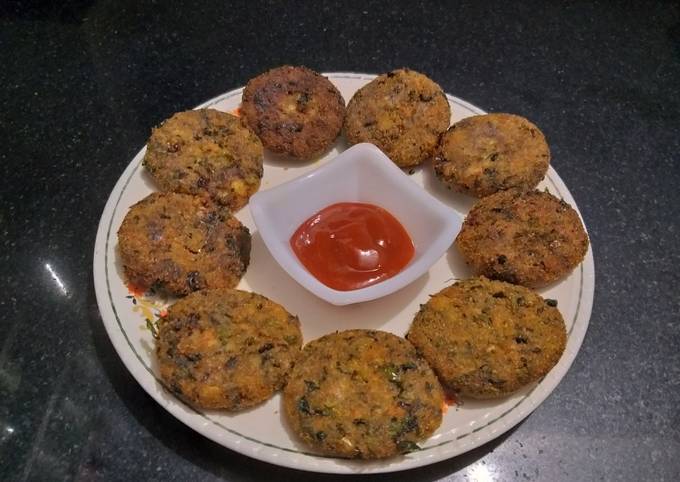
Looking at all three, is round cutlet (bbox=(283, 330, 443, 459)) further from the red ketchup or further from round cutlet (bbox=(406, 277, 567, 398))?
the red ketchup

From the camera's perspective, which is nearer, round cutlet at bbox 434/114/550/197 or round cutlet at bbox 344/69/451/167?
round cutlet at bbox 434/114/550/197

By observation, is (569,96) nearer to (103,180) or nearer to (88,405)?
(103,180)

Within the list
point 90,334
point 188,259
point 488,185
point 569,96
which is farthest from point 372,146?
point 569,96

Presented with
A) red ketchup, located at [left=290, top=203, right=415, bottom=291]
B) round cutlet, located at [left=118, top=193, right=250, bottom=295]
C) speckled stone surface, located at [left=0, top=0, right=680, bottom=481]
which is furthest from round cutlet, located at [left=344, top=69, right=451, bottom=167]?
speckled stone surface, located at [left=0, top=0, right=680, bottom=481]

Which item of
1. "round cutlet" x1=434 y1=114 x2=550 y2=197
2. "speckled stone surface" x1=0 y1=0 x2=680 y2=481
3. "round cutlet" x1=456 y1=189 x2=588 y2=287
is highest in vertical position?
"round cutlet" x1=434 y1=114 x2=550 y2=197

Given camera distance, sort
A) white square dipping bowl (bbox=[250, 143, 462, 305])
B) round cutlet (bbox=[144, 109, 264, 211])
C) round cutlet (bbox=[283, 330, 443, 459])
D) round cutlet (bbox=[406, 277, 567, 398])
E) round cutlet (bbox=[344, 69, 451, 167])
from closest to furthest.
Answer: round cutlet (bbox=[283, 330, 443, 459]), round cutlet (bbox=[406, 277, 567, 398]), white square dipping bowl (bbox=[250, 143, 462, 305]), round cutlet (bbox=[144, 109, 264, 211]), round cutlet (bbox=[344, 69, 451, 167])

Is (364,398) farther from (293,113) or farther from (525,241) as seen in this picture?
(293,113)

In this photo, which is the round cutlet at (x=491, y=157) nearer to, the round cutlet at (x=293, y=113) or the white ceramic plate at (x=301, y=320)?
the white ceramic plate at (x=301, y=320)

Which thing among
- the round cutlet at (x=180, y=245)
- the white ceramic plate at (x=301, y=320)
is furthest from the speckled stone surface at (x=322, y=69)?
the round cutlet at (x=180, y=245)
